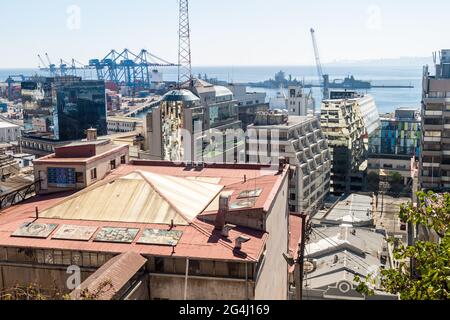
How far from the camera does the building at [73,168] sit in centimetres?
2019

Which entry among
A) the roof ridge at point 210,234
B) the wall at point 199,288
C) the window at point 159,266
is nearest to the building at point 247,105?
the roof ridge at point 210,234

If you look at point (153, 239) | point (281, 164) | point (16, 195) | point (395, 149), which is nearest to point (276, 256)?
point (281, 164)

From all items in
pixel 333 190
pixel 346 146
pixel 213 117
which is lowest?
pixel 333 190

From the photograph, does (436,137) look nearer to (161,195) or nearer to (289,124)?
(289,124)

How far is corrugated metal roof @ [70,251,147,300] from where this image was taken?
37.6 ft

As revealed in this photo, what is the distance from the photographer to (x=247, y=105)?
3014 inches

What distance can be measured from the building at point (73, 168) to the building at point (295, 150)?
23.9 meters

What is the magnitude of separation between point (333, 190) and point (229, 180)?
40.7 metres

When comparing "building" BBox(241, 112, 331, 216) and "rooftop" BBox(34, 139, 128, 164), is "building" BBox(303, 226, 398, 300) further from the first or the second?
"rooftop" BBox(34, 139, 128, 164)
